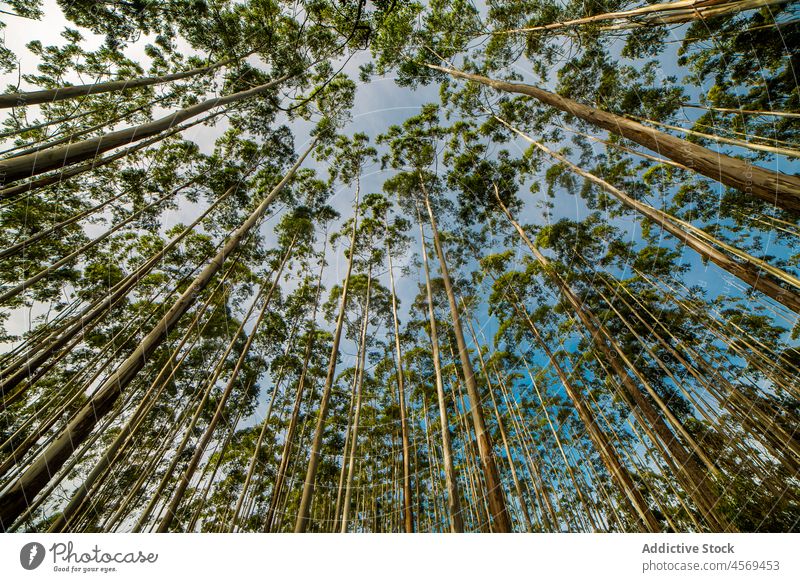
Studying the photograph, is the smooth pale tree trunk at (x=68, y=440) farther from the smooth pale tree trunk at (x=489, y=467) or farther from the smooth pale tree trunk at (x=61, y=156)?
the smooth pale tree trunk at (x=489, y=467)

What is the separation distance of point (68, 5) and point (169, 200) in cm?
308

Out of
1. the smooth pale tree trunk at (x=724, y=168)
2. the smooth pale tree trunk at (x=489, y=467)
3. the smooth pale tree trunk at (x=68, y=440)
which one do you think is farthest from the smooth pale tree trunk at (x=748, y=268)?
the smooth pale tree trunk at (x=68, y=440)

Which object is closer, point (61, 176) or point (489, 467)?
point (61, 176)

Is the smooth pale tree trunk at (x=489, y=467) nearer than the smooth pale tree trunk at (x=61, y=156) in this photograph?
No

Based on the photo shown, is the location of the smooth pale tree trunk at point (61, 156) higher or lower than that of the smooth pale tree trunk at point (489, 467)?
higher
